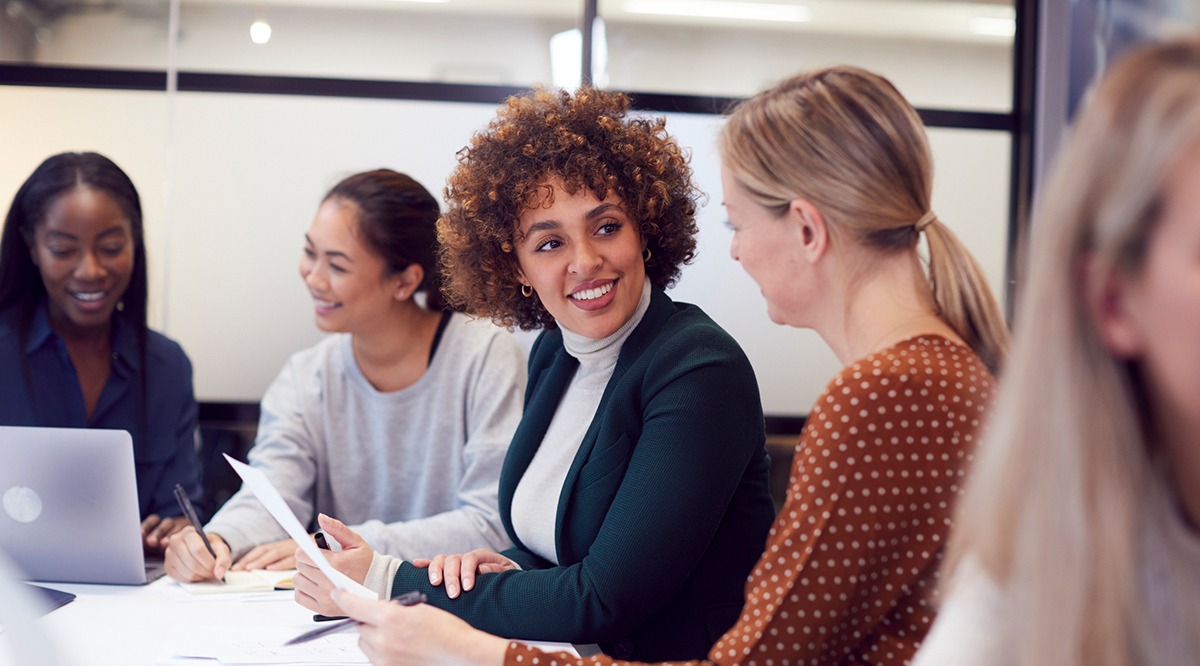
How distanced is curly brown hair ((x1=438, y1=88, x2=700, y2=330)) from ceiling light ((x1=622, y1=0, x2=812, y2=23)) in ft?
4.23

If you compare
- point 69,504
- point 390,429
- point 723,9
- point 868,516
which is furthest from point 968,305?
point 723,9

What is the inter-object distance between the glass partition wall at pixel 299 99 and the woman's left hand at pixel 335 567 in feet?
4.80

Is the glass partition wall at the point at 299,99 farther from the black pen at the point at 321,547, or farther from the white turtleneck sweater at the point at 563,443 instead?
the black pen at the point at 321,547

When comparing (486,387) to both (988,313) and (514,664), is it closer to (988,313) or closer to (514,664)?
(514,664)

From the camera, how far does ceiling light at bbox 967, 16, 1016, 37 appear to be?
2.90 meters

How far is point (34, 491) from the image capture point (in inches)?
53.7

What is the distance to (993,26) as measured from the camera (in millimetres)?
2912

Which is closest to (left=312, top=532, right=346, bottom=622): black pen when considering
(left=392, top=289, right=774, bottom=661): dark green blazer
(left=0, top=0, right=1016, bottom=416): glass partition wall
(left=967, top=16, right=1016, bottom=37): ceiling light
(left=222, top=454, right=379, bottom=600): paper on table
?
(left=392, top=289, right=774, bottom=661): dark green blazer

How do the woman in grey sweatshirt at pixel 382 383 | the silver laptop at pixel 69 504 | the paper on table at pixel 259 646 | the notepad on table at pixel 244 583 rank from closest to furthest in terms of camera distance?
1. the paper on table at pixel 259 646
2. the silver laptop at pixel 69 504
3. the notepad on table at pixel 244 583
4. the woman in grey sweatshirt at pixel 382 383

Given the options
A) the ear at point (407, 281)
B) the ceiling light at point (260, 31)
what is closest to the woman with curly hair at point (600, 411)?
the ear at point (407, 281)

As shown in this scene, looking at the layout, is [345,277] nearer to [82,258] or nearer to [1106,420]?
[82,258]

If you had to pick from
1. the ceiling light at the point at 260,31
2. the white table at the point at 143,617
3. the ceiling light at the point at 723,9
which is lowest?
the white table at the point at 143,617

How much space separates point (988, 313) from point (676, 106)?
6.43 ft

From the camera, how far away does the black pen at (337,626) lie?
1.06 meters
